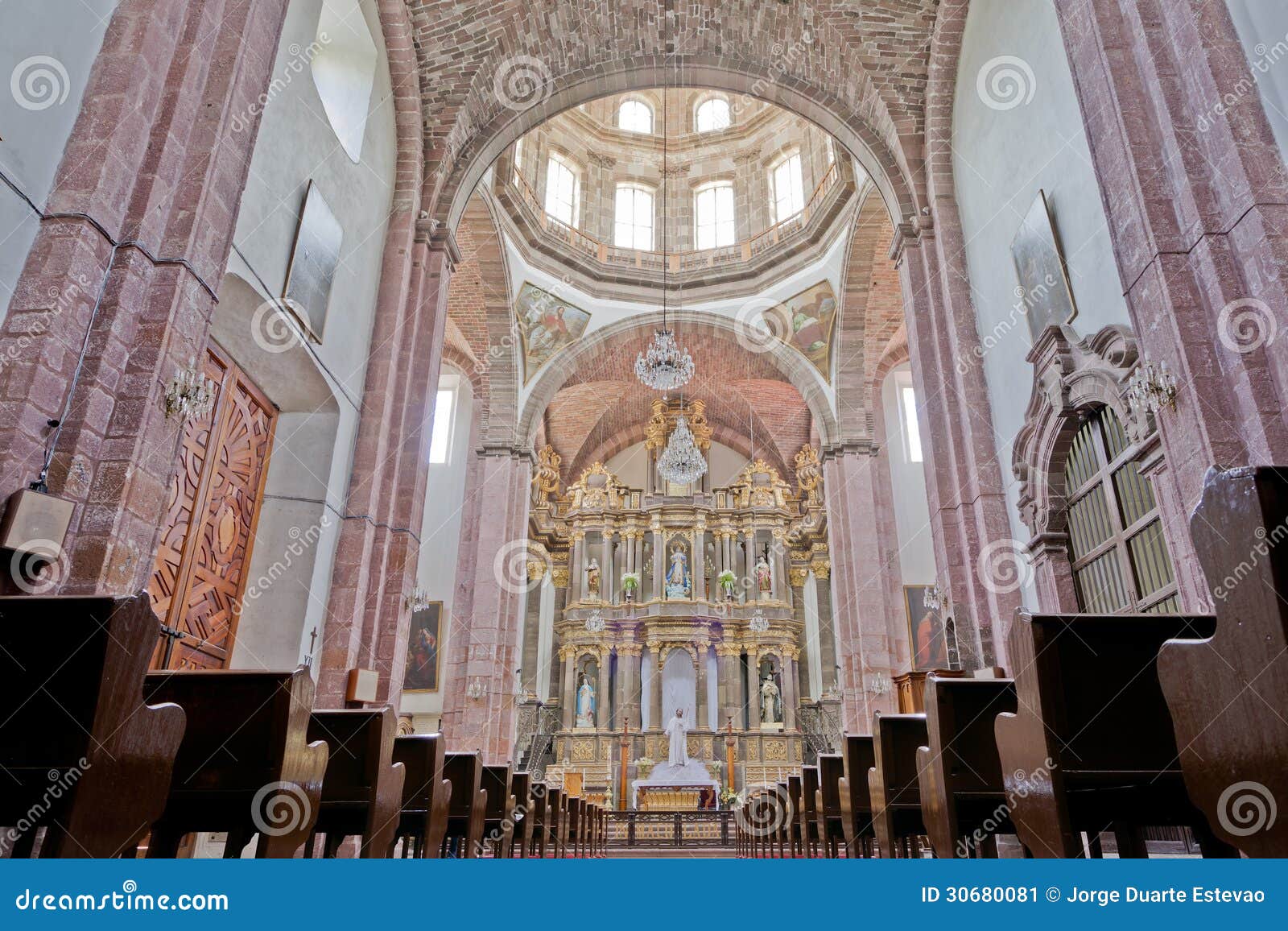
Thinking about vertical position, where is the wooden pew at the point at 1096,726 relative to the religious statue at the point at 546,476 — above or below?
below

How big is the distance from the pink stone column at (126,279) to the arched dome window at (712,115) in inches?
574

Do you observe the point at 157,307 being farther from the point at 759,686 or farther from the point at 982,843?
the point at 759,686

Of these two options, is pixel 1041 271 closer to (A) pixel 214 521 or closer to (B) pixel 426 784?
(B) pixel 426 784

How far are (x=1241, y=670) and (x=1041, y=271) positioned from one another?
6411 mm

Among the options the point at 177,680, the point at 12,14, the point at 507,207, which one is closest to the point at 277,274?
the point at 12,14

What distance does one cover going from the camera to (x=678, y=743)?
18.6 m

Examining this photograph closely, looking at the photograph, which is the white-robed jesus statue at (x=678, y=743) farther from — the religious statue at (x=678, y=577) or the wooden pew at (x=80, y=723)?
the wooden pew at (x=80, y=723)

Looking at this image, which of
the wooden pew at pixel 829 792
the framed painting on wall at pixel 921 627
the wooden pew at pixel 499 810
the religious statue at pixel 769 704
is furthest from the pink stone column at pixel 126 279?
the religious statue at pixel 769 704

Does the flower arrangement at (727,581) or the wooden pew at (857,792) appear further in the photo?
the flower arrangement at (727,581)

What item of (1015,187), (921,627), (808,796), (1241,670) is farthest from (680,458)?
(1241,670)

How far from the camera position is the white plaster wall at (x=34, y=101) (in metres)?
4.28

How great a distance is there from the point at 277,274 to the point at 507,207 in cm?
810

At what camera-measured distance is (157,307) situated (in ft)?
15.8

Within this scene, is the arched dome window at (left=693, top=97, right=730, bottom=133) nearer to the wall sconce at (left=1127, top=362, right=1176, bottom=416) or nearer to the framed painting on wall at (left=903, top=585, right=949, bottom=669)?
the framed painting on wall at (left=903, top=585, right=949, bottom=669)
